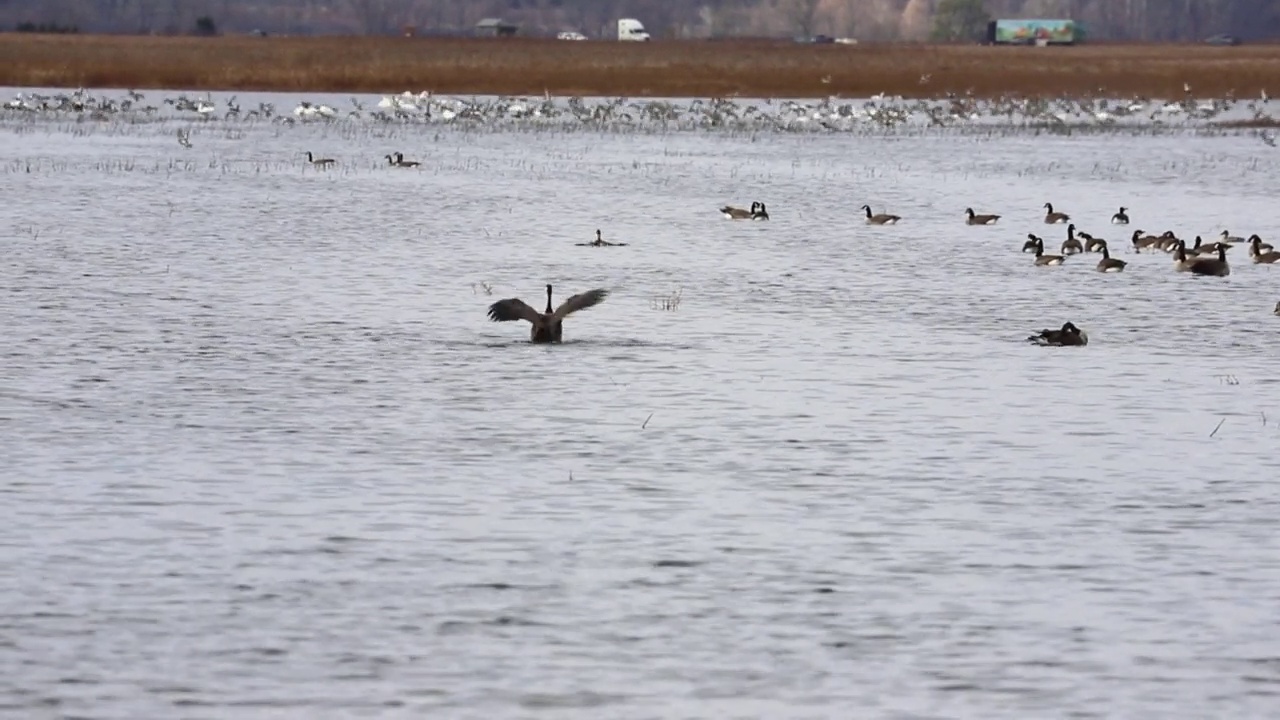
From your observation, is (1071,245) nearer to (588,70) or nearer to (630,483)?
(630,483)

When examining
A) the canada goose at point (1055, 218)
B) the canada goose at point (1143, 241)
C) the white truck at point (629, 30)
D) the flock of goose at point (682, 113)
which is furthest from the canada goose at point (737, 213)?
the white truck at point (629, 30)

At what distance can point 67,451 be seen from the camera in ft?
41.5

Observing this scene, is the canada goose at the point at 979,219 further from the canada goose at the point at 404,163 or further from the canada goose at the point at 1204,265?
the canada goose at the point at 404,163

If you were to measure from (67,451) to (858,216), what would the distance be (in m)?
19.8

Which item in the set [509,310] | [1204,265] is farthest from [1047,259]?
[509,310]

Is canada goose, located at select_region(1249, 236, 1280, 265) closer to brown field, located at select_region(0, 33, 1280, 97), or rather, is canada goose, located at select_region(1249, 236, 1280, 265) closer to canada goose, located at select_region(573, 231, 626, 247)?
canada goose, located at select_region(573, 231, 626, 247)

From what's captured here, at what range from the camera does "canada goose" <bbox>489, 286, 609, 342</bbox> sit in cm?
1686

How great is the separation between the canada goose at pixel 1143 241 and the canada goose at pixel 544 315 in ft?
33.9

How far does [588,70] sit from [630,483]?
213 feet

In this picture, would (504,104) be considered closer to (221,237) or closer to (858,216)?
(858,216)

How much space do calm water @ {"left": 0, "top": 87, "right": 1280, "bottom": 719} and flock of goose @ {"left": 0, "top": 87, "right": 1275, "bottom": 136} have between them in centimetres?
3161

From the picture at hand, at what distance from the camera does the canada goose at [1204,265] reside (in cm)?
2306

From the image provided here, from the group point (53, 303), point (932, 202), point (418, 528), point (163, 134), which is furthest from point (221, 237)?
point (163, 134)

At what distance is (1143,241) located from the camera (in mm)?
26094
